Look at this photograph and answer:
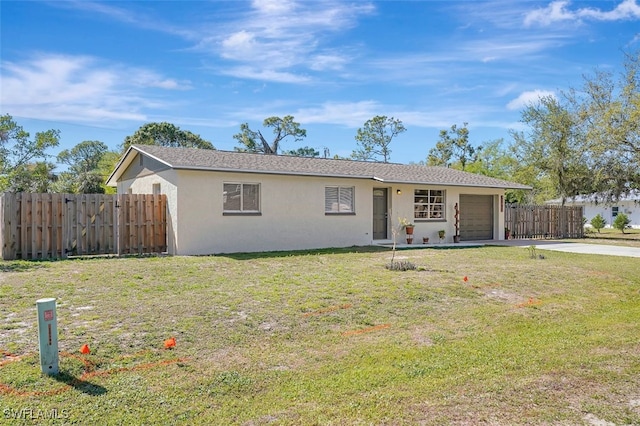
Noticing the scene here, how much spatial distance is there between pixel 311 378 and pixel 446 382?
1.25 meters

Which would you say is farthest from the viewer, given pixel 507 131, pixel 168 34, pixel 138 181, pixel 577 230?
pixel 507 131

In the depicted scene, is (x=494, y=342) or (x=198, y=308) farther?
(x=198, y=308)

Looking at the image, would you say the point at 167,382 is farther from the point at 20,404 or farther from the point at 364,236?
the point at 364,236

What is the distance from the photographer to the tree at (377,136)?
49281 millimetres

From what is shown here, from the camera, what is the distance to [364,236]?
56.6 feet

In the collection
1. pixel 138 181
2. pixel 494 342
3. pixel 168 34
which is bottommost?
pixel 494 342

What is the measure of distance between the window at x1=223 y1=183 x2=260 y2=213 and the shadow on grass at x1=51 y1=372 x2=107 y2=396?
10.3 m

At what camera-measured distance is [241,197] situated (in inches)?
576

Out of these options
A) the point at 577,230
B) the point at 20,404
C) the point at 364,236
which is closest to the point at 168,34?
the point at 364,236

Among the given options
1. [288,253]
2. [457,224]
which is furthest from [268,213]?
[457,224]

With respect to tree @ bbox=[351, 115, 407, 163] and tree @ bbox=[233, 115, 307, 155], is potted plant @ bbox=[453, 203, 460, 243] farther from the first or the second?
tree @ bbox=[233, 115, 307, 155]

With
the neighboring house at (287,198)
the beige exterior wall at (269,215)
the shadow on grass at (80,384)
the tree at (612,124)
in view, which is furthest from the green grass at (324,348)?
the tree at (612,124)

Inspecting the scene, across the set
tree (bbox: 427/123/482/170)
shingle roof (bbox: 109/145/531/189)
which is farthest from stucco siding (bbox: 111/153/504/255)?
tree (bbox: 427/123/482/170)

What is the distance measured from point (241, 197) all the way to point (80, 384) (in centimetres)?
1092
